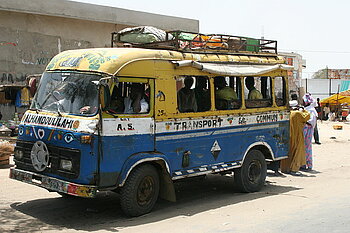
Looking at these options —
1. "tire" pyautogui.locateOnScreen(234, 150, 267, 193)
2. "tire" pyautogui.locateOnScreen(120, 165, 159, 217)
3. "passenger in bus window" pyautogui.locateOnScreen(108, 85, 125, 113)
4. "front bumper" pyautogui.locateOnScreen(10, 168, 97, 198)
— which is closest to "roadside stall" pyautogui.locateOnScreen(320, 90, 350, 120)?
"tire" pyautogui.locateOnScreen(234, 150, 267, 193)

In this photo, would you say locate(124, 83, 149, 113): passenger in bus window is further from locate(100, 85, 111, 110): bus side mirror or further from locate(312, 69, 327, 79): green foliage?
locate(312, 69, 327, 79): green foliage

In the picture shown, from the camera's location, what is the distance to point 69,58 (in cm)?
739

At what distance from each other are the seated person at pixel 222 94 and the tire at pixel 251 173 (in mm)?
1253

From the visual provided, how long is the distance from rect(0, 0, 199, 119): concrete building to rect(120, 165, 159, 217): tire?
10.8 meters

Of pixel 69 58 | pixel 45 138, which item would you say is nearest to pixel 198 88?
pixel 69 58

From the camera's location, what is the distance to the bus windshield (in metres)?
6.79

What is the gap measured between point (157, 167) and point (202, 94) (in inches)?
64.6

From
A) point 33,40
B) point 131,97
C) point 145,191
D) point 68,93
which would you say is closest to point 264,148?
point 145,191

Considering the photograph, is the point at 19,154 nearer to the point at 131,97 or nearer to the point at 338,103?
the point at 131,97

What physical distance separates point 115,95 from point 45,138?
47.7 inches

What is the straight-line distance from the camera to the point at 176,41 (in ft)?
26.7

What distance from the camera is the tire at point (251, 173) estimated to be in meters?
9.20

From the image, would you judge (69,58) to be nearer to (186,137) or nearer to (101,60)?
(101,60)

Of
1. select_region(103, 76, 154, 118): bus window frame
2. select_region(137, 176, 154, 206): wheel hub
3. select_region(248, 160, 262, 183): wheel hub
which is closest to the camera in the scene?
select_region(103, 76, 154, 118): bus window frame
